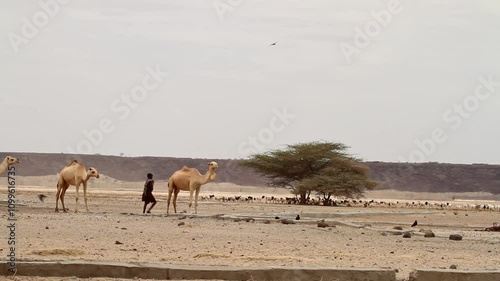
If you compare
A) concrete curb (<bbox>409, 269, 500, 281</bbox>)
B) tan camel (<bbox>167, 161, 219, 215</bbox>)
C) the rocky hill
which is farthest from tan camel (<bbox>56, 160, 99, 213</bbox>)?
the rocky hill

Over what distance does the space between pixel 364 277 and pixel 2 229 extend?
8.75 m

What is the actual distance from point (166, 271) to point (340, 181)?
1614 inches

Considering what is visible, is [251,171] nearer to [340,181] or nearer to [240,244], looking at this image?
[340,181]

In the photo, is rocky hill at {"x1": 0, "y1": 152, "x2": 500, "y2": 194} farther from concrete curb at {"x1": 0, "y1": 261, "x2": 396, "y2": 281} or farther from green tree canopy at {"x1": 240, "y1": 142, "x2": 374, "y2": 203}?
concrete curb at {"x1": 0, "y1": 261, "x2": 396, "y2": 281}

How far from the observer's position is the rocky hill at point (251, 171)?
130750mm

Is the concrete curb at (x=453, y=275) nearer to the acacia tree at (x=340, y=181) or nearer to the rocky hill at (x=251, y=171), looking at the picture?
the acacia tree at (x=340, y=181)

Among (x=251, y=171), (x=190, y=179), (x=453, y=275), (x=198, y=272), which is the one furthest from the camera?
(x=251, y=171)

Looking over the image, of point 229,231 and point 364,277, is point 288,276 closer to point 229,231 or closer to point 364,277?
point 364,277

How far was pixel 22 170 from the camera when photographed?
136875mm

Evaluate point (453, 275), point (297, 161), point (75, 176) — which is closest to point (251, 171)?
point (297, 161)

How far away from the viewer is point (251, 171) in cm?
13812

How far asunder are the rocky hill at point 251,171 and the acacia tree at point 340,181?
69931 millimetres

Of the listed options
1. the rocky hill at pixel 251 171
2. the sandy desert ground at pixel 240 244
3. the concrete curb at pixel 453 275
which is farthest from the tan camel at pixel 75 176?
the rocky hill at pixel 251 171

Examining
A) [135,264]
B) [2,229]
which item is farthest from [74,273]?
[2,229]
